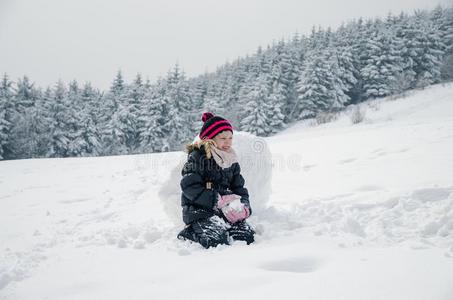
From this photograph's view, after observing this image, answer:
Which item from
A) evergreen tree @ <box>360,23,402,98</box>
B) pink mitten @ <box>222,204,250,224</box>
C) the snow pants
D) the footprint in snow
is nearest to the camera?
the footprint in snow

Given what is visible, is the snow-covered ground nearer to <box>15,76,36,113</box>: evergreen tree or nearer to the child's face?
the child's face

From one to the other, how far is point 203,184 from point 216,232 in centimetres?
52

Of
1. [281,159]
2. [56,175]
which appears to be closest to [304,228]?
[281,159]

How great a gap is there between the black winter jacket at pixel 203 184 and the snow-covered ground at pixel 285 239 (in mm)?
361

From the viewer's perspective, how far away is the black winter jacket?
3246 mm

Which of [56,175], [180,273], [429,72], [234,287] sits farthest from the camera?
[429,72]

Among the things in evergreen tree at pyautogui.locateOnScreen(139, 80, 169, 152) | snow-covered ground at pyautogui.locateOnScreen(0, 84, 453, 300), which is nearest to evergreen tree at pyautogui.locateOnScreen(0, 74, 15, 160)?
evergreen tree at pyautogui.locateOnScreen(139, 80, 169, 152)

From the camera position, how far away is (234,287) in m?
1.99

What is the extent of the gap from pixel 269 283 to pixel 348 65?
38.8 meters

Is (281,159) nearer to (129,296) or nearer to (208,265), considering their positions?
(208,265)

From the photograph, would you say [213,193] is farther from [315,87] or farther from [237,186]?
[315,87]

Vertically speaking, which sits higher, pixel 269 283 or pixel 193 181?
pixel 193 181

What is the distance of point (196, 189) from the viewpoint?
3238 mm

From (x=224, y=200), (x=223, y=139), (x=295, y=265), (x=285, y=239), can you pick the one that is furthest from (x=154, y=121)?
(x=295, y=265)
